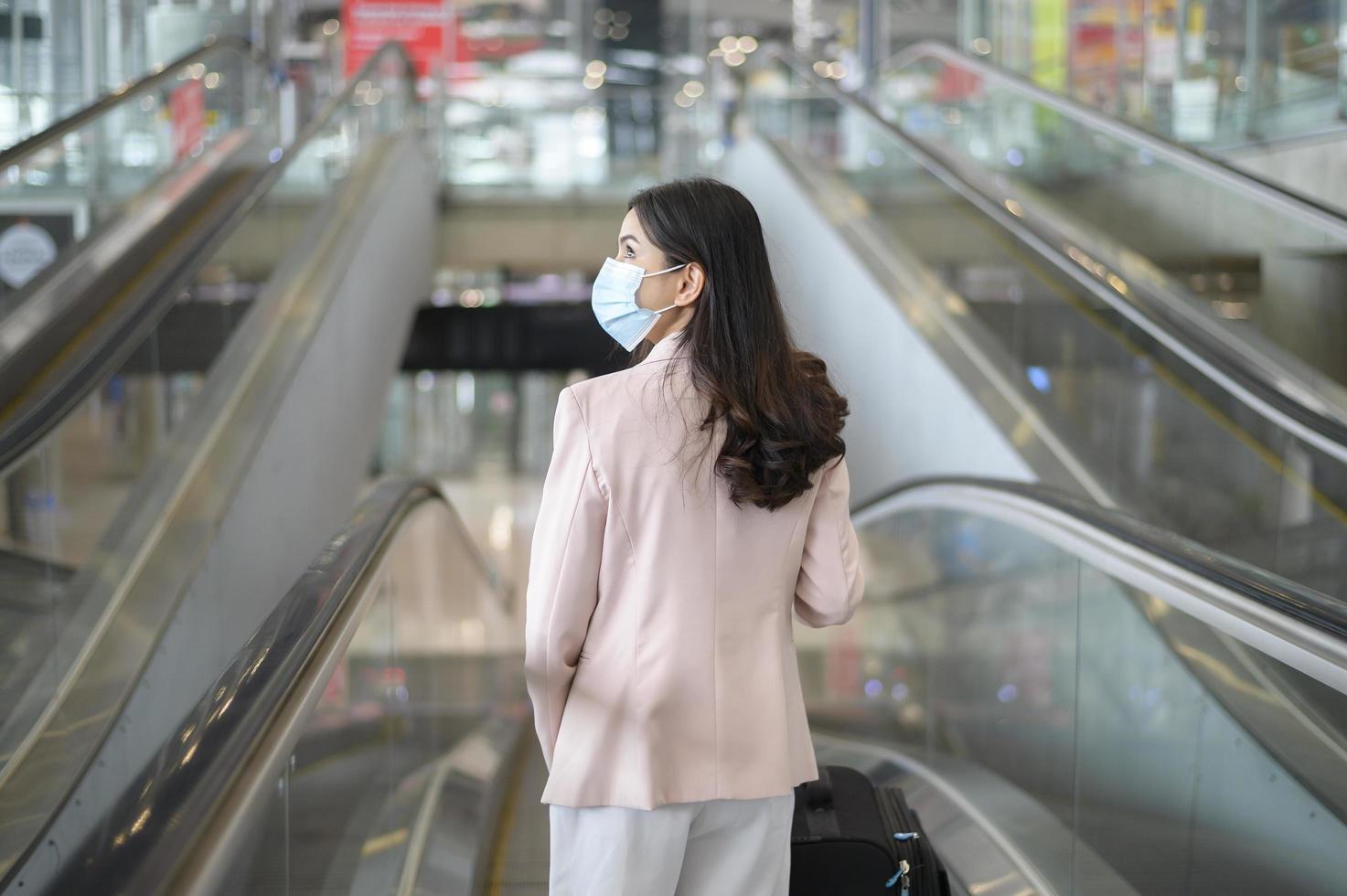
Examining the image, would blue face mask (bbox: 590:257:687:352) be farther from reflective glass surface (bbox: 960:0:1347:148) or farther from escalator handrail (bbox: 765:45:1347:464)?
reflective glass surface (bbox: 960:0:1347:148)

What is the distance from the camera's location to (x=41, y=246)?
8219 mm

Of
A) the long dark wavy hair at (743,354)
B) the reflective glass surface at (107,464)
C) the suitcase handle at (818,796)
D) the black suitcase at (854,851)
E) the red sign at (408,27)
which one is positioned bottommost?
the black suitcase at (854,851)

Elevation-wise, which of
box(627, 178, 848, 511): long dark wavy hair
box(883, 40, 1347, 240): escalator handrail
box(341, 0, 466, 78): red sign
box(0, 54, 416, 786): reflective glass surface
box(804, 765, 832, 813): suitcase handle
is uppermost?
box(341, 0, 466, 78): red sign

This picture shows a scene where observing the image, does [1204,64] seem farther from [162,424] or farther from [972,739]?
[162,424]

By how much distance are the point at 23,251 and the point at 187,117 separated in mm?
1404

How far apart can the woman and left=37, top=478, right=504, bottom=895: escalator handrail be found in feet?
1.17

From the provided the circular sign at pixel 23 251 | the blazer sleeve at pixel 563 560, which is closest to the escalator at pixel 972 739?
the blazer sleeve at pixel 563 560

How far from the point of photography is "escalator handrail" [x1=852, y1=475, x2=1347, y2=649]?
204 centimetres

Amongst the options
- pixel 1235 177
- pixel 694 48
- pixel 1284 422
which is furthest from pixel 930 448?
pixel 694 48

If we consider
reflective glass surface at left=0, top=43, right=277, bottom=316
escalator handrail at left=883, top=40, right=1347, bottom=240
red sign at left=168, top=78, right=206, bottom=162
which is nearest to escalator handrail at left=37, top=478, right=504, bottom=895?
escalator handrail at left=883, top=40, right=1347, bottom=240

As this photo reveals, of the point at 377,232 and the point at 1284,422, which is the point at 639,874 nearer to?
the point at 1284,422

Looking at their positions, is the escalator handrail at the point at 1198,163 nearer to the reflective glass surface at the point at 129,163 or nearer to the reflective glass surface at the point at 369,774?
the reflective glass surface at the point at 369,774

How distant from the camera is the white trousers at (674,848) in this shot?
66.4 inches

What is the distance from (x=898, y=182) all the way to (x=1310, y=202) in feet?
9.34
